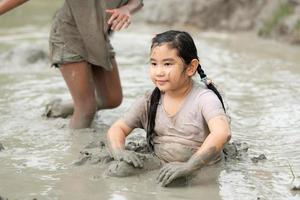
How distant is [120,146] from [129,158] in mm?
186

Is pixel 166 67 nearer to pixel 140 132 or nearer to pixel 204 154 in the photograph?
pixel 204 154

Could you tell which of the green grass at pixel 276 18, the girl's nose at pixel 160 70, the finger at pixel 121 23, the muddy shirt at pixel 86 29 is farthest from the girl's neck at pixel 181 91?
the green grass at pixel 276 18

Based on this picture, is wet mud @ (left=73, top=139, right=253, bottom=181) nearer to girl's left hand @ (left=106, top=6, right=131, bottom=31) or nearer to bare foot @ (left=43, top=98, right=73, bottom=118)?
girl's left hand @ (left=106, top=6, right=131, bottom=31)

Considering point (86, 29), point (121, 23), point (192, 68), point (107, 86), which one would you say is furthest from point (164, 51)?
point (107, 86)

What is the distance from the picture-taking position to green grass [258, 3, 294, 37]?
9836 millimetres

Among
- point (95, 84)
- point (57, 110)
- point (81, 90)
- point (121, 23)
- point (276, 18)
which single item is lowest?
point (276, 18)

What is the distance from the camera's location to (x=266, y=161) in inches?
169

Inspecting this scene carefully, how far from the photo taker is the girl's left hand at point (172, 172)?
3.70 metres

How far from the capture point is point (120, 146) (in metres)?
4.09

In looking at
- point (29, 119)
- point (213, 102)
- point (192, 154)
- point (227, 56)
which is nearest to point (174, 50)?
point (213, 102)

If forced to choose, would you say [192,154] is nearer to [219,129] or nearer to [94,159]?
[219,129]

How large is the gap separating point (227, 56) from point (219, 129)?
16.2 ft

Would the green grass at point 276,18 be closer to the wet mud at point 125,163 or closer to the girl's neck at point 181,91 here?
the wet mud at point 125,163

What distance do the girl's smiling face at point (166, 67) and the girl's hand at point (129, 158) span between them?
435 millimetres
